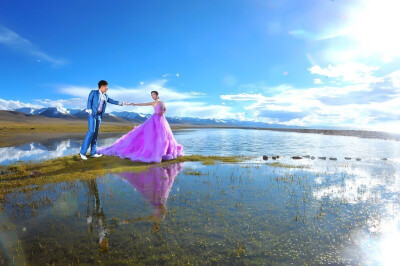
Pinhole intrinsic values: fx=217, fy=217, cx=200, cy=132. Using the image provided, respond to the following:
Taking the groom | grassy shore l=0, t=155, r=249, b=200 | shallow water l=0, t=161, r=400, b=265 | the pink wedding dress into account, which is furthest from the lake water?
the groom

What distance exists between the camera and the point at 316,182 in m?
11.9

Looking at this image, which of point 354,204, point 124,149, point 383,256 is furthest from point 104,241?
point 124,149

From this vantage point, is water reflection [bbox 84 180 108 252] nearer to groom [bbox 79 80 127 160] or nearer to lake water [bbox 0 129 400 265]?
lake water [bbox 0 129 400 265]

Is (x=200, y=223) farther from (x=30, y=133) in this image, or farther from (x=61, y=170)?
(x=30, y=133)

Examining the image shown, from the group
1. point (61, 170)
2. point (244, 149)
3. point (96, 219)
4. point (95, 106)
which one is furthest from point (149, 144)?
point (244, 149)

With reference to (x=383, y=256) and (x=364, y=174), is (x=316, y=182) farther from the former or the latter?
(x=383, y=256)

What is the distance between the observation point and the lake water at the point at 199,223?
5.09m

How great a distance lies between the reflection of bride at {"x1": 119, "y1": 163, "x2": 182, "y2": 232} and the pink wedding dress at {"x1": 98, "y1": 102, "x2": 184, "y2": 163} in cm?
196

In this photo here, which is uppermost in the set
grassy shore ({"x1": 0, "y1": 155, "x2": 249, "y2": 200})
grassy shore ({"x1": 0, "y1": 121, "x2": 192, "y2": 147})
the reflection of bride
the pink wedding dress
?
the pink wedding dress

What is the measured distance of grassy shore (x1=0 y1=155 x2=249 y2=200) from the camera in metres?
11.0

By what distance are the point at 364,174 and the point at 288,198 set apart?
29.8 feet

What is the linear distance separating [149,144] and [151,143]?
0.17 meters

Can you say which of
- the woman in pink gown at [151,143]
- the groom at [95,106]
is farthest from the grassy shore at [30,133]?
the woman in pink gown at [151,143]

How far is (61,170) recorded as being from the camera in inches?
541
